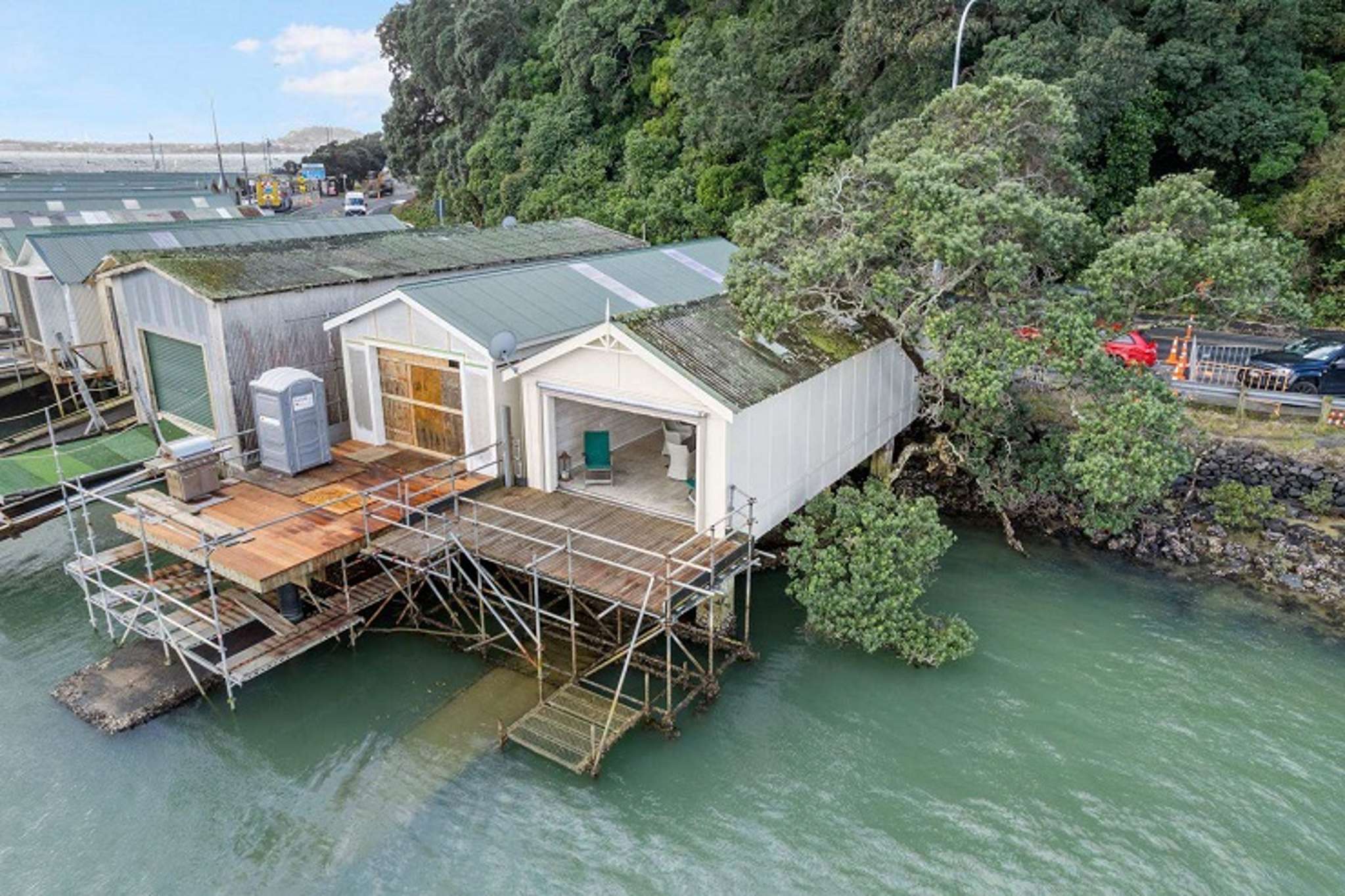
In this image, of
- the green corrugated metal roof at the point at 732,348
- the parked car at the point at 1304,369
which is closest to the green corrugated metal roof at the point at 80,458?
the green corrugated metal roof at the point at 732,348

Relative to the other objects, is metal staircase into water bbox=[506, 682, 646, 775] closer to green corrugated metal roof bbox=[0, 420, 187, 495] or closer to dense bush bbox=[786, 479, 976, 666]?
dense bush bbox=[786, 479, 976, 666]

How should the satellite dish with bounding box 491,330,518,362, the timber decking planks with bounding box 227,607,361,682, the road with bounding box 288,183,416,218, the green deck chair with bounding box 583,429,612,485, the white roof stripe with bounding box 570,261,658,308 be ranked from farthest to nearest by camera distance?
1. the road with bounding box 288,183,416,218
2. the white roof stripe with bounding box 570,261,658,308
3. the green deck chair with bounding box 583,429,612,485
4. the satellite dish with bounding box 491,330,518,362
5. the timber decking planks with bounding box 227,607,361,682

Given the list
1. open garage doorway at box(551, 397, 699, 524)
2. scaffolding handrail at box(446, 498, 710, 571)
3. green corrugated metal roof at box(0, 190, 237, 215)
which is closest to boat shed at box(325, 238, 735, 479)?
open garage doorway at box(551, 397, 699, 524)

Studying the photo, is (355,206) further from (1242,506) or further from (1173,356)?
(1242,506)

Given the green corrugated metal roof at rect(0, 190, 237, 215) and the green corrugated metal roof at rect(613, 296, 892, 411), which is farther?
the green corrugated metal roof at rect(0, 190, 237, 215)

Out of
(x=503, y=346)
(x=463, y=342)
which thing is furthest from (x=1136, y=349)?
(x=463, y=342)
